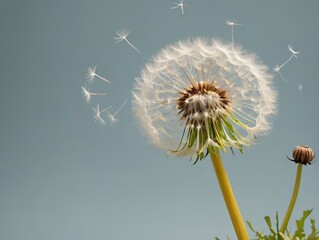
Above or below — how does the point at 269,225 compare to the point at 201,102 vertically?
below

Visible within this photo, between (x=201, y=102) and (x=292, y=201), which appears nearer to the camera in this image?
(x=292, y=201)

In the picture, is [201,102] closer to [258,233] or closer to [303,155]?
[303,155]

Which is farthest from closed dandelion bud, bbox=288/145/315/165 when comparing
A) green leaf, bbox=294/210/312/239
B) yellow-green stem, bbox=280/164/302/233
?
green leaf, bbox=294/210/312/239

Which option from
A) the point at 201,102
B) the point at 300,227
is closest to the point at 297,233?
the point at 300,227

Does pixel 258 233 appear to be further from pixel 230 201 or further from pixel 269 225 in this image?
pixel 230 201

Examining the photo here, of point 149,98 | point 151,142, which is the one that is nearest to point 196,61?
point 149,98

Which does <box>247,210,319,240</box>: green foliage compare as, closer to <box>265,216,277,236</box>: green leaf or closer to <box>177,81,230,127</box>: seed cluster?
<box>265,216,277,236</box>: green leaf

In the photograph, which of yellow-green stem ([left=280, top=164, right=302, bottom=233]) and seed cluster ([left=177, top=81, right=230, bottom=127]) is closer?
yellow-green stem ([left=280, top=164, right=302, bottom=233])

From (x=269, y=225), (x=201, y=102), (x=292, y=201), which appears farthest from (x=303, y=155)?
(x=201, y=102)
